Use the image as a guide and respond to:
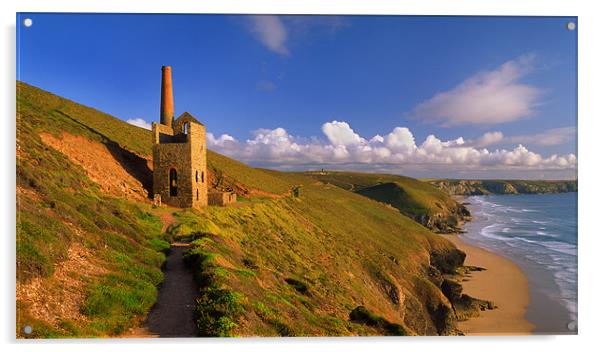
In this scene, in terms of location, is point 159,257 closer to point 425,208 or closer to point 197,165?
point 197,165

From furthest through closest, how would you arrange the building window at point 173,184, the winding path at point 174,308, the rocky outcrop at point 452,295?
1. the rocky outcrop at point 452,295
2. the building window at point 173,184
3. the winding path at point 174,308

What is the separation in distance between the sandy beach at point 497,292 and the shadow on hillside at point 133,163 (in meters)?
21.6

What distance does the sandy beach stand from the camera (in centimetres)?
2214

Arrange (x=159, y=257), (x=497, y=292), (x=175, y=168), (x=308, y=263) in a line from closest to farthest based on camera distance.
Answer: (x=159, y=257) < (x=308, y=263) < (x=175, y=168) < (x=497, y=292)

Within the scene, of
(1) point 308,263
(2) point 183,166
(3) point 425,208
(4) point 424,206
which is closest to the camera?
(1) point 308,263

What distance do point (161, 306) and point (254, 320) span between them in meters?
2.70

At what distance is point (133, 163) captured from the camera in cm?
2552

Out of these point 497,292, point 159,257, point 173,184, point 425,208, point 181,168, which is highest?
point 181,168

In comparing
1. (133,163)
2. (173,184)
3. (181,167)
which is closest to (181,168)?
(181,167)

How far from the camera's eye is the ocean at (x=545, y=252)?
12.9 meters

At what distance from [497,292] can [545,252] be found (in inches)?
667

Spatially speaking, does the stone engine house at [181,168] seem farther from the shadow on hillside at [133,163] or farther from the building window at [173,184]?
the shadow on hillside at [133,163]

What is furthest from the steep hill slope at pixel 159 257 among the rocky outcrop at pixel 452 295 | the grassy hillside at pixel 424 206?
the grassy hillside at pixel 424 206

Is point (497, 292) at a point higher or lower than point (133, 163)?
lower
